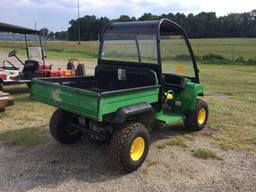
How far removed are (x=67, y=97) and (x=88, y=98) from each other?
44 centimetres

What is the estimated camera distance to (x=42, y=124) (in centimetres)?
580

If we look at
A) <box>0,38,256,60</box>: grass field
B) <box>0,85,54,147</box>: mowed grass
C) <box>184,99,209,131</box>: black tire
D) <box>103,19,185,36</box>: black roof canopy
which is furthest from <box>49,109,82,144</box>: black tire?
<box>0,38,256,60</box>: grass field

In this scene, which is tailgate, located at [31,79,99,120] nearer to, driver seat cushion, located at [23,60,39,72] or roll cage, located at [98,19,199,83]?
roll cage, located at [98,19,199,83]

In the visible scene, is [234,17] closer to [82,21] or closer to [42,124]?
[82,21]

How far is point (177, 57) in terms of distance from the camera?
527cm

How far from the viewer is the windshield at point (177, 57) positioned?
505 centimetres

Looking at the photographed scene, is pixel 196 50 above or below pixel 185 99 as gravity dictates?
below

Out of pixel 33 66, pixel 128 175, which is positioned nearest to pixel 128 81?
pixel 128 175

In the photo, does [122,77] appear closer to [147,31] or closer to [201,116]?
[147,31]

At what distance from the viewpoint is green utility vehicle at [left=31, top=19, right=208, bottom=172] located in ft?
12.2

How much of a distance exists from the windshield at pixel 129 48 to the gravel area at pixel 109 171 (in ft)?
4.52

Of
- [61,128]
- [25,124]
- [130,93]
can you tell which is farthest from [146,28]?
[25,124]

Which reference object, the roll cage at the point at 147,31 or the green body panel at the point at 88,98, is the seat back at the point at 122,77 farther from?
the green body panel at the point at 88,98

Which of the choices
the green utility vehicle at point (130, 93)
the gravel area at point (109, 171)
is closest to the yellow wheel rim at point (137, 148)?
the green utility vehicle at point (130, 93)
